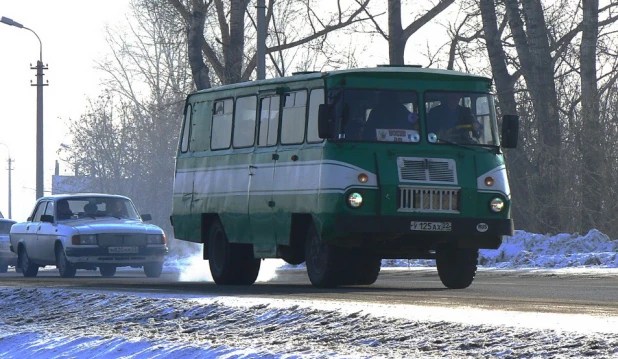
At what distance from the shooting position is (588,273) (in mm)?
22078

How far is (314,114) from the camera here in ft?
61.5

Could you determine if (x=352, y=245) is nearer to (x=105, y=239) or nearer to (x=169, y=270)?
(x=105, y=239)

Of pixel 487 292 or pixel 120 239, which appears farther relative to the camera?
pixel 120 239

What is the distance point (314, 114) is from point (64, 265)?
1059 centimetres

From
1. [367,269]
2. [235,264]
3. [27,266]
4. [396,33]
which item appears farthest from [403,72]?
[396,33]

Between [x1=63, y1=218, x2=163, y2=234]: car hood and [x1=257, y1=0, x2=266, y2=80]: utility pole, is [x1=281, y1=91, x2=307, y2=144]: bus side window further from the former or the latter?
[x1=257, y1=0, x2=266, y2=80]: utility pole

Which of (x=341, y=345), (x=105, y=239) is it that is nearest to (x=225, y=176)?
(x=105, y=239)

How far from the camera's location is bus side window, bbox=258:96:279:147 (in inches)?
781

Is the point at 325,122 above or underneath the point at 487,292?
above

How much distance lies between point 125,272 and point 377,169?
17707mm

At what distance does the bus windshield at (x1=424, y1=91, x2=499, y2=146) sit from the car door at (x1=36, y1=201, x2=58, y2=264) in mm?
11823

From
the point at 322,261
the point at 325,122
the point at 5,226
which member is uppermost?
the point at 325,122

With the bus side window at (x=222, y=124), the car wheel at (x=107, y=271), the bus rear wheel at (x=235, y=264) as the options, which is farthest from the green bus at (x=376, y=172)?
the car wheel at (x=107, y=271)

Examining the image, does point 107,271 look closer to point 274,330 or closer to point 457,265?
point 457,265
